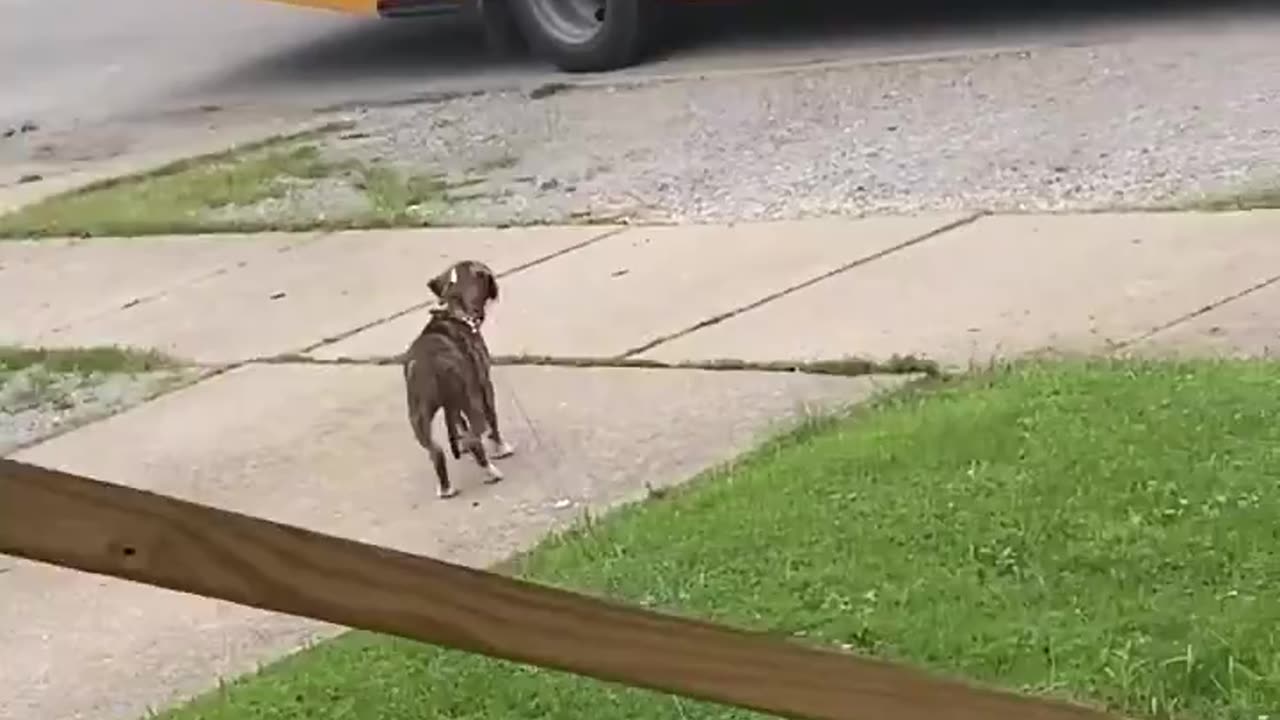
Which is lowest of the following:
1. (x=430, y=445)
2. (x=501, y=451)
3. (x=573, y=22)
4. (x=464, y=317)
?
(x=501, y=451)

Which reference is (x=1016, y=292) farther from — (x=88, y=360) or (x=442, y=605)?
(x=442, y=605)

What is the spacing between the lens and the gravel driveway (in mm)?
7824

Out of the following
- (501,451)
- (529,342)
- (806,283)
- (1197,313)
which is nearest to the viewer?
(501,451)

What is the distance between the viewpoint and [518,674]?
4.23 meters

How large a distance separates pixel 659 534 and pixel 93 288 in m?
3.96

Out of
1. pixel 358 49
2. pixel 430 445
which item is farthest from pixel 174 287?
pixel 358 49

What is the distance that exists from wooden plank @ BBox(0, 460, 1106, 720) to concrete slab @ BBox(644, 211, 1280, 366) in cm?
356

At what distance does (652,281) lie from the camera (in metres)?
7.21

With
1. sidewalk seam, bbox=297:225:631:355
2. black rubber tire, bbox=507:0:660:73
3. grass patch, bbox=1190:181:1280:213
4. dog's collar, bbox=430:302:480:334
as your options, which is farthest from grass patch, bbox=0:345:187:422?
black rubber tire, bbox=507:0:660:73

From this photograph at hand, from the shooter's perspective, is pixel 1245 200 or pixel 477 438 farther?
pixel 1245 200

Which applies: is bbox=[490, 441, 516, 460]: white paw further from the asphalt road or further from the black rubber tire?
the black rubber tire

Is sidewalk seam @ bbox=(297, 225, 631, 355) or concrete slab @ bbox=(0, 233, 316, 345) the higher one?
sidewalk seam @ bbox=(297, 225, 631, 355)

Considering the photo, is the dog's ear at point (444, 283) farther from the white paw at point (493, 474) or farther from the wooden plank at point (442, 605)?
the wooden plank at point (442, 605)

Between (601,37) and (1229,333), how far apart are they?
5.80 metres
